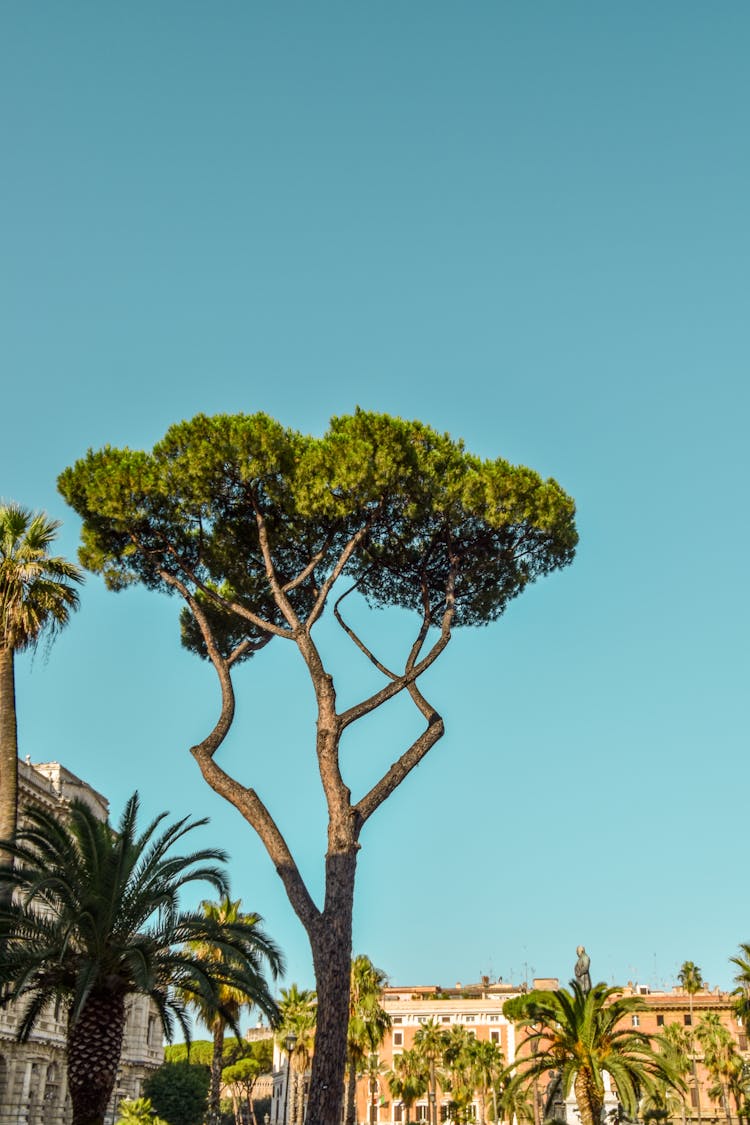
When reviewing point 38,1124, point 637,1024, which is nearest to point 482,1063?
point 637,1024

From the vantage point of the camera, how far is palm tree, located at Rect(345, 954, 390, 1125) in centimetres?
4103

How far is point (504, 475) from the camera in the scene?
74.7 ft

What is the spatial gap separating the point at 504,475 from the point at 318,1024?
37.4ft

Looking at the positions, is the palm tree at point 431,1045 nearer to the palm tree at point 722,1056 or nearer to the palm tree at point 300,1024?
the palm tree at point 300,1024

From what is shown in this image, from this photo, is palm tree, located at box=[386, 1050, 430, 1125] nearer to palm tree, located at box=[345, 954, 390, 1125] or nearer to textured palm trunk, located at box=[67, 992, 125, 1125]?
palm tree, located at box=[345, 954, 390, 1125]

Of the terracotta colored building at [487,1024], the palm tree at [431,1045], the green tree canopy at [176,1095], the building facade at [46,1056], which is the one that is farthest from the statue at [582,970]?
the terracotta colored building at [487,1024]

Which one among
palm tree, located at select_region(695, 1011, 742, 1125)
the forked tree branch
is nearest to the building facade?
the forked tree branch

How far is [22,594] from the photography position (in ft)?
72.8

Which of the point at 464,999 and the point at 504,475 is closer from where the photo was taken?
the point at 504,475

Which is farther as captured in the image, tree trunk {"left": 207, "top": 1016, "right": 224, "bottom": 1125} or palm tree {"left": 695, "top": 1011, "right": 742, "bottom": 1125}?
palm tree {"left": 695, "top": 1011, "right": 742, "bottom": 1125}

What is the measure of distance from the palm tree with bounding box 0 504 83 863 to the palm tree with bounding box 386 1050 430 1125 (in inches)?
1922

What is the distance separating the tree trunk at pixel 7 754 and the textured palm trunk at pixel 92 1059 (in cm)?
262

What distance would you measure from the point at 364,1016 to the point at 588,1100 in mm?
21849

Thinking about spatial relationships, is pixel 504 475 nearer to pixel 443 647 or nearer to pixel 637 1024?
pixel 443 647
